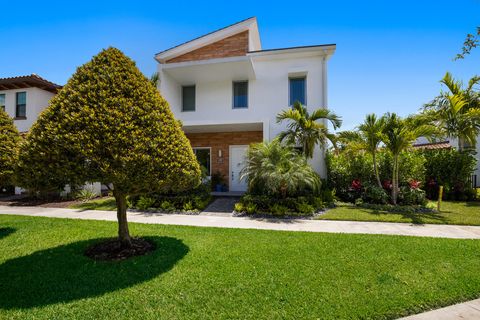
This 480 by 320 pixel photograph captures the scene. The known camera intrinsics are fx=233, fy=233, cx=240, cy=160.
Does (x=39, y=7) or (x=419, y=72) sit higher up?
(x=39, y=7)

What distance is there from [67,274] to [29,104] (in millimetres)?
16166

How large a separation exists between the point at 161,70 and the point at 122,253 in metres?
9.90

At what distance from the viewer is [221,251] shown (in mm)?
4934

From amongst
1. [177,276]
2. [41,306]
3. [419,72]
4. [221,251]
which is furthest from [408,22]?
[41,306]

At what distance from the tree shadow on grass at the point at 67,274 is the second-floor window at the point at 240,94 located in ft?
30.4

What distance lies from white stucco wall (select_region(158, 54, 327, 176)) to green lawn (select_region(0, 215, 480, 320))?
22.5ft

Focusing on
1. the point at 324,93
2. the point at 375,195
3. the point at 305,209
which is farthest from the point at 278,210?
the point at 324,93

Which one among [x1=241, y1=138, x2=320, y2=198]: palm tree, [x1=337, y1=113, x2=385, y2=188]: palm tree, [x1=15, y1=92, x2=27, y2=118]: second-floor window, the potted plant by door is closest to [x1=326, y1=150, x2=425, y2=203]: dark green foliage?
[x1=337, y1=113, x2=385, y2=188]: palm tree

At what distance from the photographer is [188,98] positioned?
44.3ft

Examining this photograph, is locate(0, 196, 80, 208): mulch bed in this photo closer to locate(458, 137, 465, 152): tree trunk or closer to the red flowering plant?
the red flowering plant

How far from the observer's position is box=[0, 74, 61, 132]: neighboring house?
577 inches

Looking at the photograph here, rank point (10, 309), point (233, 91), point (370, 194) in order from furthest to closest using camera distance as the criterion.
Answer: point (233, 91)
point (370, 194)
point (10, 309)

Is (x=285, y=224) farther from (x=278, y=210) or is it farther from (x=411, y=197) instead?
(x=411, y=197)

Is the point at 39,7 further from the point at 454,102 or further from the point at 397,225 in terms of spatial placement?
the point at 454,102
